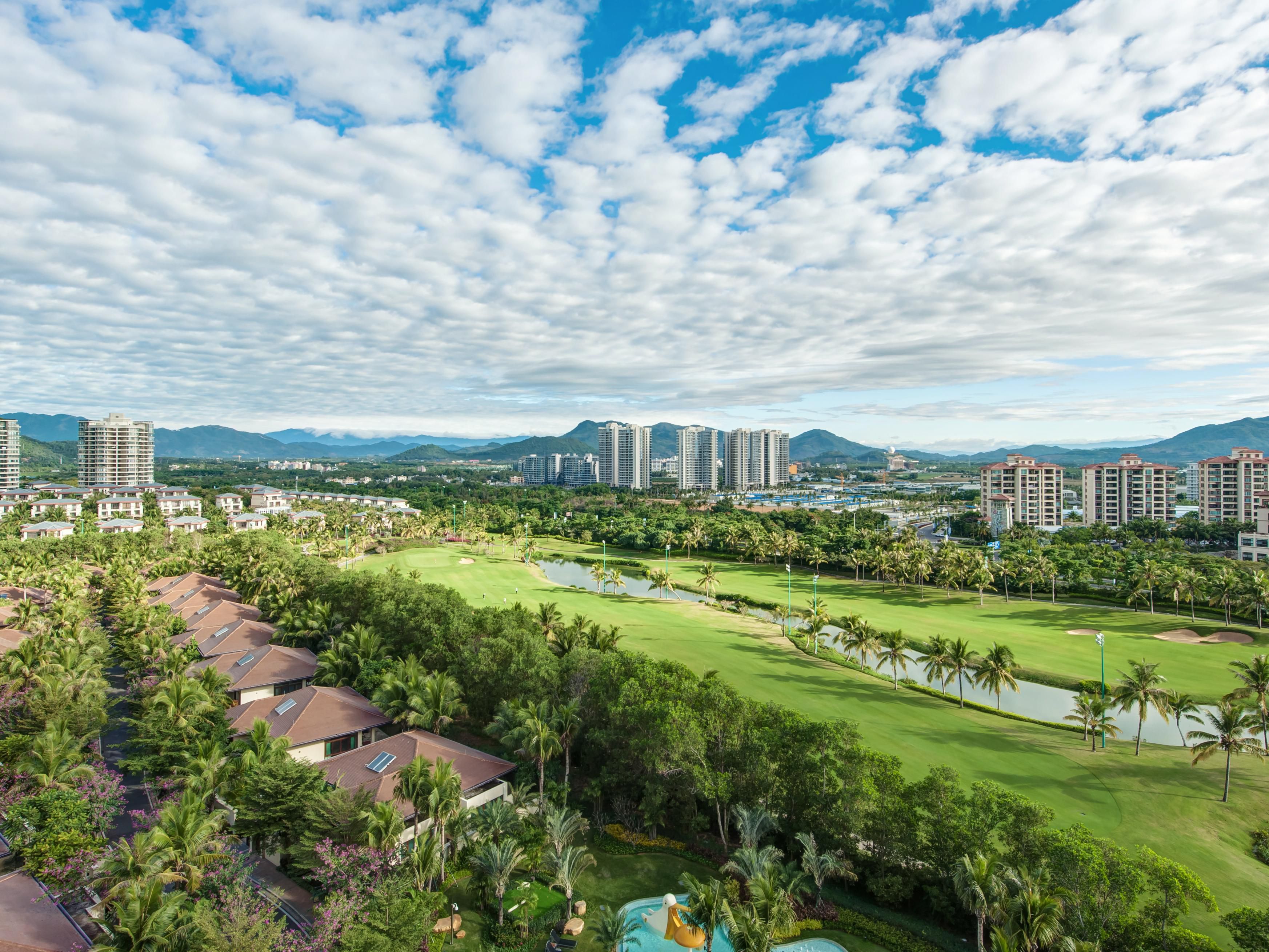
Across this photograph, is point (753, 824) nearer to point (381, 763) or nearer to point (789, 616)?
point (381, 763)

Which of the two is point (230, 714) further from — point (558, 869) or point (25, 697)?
point (558, 869)

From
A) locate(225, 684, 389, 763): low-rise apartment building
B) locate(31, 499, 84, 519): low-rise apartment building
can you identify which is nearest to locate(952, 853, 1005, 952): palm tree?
locate(225, 684, 389, 763): low-rise apartment building


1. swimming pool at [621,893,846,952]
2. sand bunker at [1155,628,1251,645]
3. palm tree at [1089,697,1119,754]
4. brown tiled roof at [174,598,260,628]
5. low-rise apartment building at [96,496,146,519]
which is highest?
low-rise apartment building at [96,496,146,519]

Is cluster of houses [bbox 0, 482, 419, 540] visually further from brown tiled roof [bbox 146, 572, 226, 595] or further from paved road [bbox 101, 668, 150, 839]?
paved road [bbox 101, 668, 150, 839]

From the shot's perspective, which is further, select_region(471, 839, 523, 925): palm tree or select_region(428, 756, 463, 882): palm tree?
select_region(428, 756, 463, 882): palm tree

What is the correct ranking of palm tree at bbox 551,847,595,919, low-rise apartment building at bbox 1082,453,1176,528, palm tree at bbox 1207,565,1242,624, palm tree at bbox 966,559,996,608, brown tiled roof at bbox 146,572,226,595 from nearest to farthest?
1. palm tree at bbox 551,847,595,919
2. palm tree at bbox 1207,565,1242,624
3. brown tiled roof at bbox 146,572,226,595
4. palm tree at bbox 966,559,996,608
5. low-rise apartment building at bbox 1082,453,1176,528

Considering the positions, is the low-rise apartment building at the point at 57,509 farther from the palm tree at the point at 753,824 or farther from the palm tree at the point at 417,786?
the palm tree at the point at 753,824

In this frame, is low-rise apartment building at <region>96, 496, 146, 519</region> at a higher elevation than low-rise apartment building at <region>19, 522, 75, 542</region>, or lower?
higher

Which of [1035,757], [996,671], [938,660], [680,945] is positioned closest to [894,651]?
[938,660]
